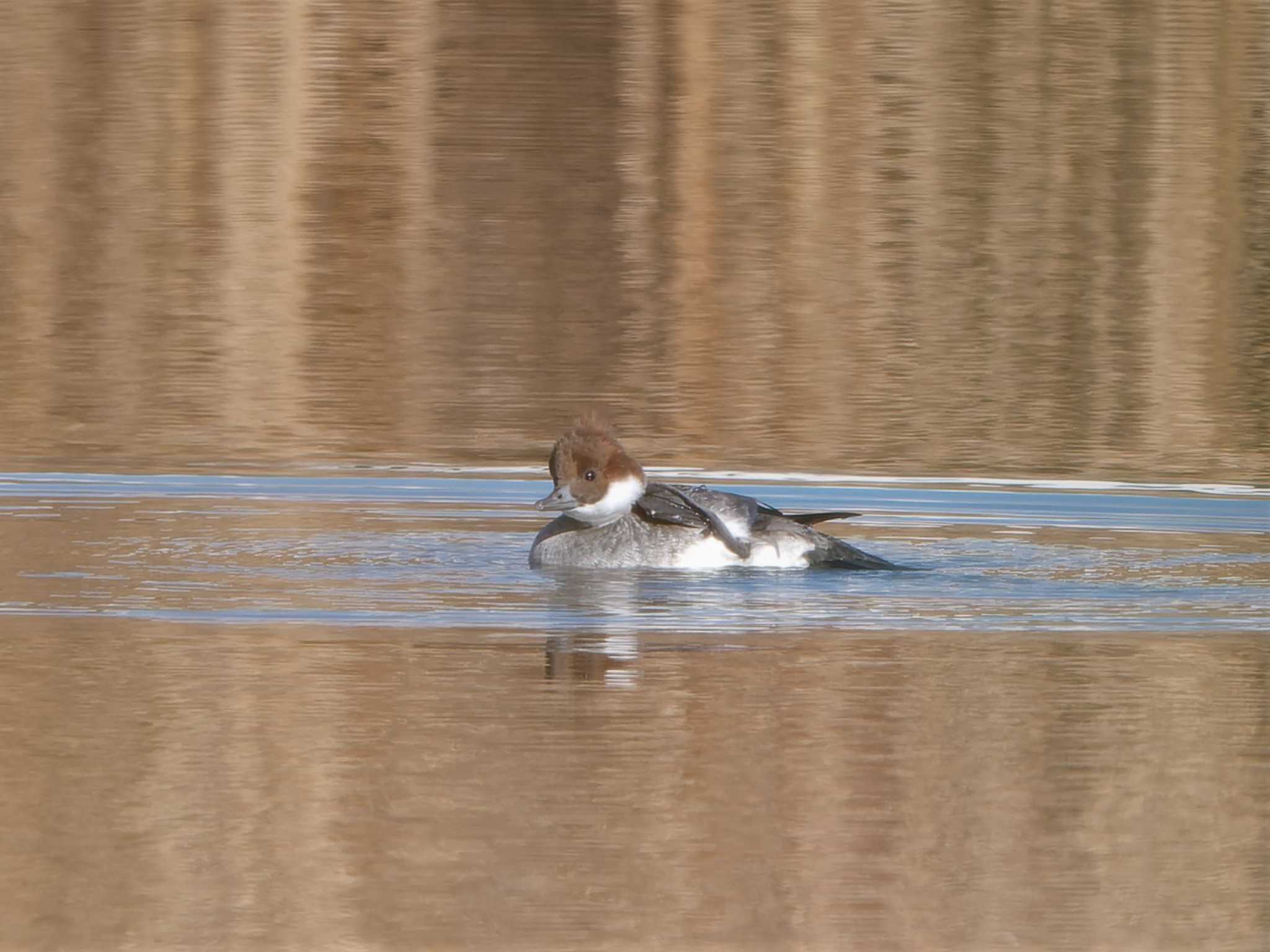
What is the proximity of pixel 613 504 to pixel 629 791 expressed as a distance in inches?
150

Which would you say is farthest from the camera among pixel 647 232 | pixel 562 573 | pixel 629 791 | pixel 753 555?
pixel 647 232

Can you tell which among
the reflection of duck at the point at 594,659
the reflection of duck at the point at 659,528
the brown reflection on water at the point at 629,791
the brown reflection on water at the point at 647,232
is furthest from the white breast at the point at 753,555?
the brown reflection on water at the point at 647,232

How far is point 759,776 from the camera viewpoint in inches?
280

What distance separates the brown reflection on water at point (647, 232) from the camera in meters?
14.3

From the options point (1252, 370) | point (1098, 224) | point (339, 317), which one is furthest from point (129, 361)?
point (1098, 224)

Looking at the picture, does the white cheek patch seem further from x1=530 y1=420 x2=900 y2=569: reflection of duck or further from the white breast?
the white breast

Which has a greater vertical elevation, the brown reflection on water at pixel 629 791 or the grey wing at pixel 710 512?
the grey wing at pixel 710 512

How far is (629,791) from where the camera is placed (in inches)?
272

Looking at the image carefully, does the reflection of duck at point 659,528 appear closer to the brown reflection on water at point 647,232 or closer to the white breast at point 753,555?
A: the white breast at point 753,555

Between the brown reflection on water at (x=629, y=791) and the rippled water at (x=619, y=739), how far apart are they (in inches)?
0.6

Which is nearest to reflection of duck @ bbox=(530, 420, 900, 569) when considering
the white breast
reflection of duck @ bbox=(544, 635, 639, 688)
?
the white breast

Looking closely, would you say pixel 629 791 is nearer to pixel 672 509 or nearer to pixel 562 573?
pixel 562 573

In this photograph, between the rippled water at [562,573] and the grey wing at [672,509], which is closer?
the rippled water at [562,573]

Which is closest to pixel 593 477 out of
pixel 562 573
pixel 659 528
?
pixel 659 528
